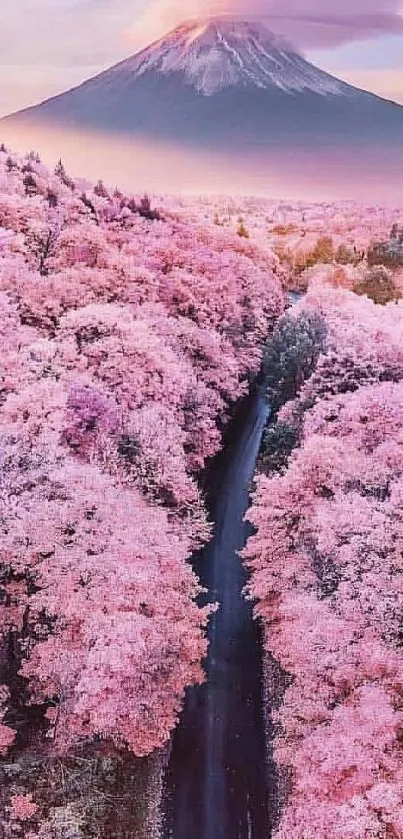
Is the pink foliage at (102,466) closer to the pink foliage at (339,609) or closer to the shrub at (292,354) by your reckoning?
the shrub at (292,354)

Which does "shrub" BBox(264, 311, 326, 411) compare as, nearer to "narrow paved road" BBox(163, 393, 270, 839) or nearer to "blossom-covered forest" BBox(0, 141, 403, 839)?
"blossom-covered forest" BBox(0, 141, 403, 839)

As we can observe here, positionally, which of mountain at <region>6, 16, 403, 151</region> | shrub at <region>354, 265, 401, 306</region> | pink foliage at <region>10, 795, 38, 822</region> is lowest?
pink foliage at <region>10, 795, 38, 822</region>

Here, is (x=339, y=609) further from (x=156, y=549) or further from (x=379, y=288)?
(x=379, y=288)

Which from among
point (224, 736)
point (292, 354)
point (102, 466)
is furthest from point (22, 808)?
point (292, 354)

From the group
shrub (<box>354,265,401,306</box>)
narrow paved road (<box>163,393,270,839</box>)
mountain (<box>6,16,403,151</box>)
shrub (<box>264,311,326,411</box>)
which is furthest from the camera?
shrub (<box>354,265,401,306</box>)

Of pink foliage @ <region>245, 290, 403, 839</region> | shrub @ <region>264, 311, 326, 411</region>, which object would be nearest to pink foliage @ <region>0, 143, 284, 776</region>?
shrub @ <region>264, 311, 326, 411</region>

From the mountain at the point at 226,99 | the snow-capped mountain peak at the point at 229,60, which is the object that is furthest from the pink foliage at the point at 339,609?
the snow-capped mountain peak at the point at 229,60

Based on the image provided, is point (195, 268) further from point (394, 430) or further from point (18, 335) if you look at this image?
point (394, 430)
